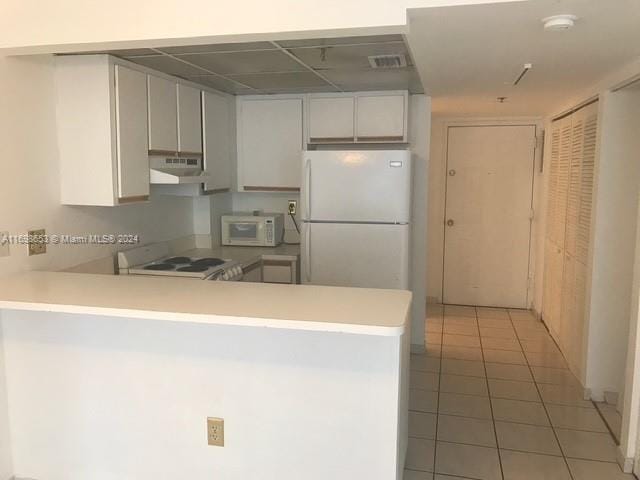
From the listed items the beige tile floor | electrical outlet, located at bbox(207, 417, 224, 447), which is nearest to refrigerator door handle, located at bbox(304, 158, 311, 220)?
the beige tile floor

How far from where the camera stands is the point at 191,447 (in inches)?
94.5

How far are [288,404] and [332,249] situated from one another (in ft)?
5.60

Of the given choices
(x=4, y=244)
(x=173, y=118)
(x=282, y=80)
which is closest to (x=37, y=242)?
(x=4, y=244)

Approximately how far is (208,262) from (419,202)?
1.77 m

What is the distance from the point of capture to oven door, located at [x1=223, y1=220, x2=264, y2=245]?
442 centimetres

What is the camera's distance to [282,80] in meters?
3.71

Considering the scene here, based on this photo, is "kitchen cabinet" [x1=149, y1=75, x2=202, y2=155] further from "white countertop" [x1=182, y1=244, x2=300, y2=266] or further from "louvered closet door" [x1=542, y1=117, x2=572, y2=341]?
"louvered closet door" [x1=542, y1=117, x2=572, y2=341]

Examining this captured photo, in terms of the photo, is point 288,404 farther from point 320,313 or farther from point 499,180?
point 499,180

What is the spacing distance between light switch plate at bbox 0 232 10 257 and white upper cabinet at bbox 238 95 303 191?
218 cm

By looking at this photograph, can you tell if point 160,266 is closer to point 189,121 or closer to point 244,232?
point 189,121

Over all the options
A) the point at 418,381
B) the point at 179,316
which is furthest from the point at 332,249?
the point at 179,316

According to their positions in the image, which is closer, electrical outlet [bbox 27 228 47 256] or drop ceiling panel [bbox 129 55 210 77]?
electrical outlet [bbox 27 228 47 256]

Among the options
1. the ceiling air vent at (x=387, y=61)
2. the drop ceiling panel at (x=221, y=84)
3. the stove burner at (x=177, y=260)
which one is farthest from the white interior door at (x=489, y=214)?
the stove burner at (x=177, y=260)

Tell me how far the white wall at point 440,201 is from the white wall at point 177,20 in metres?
3.97
